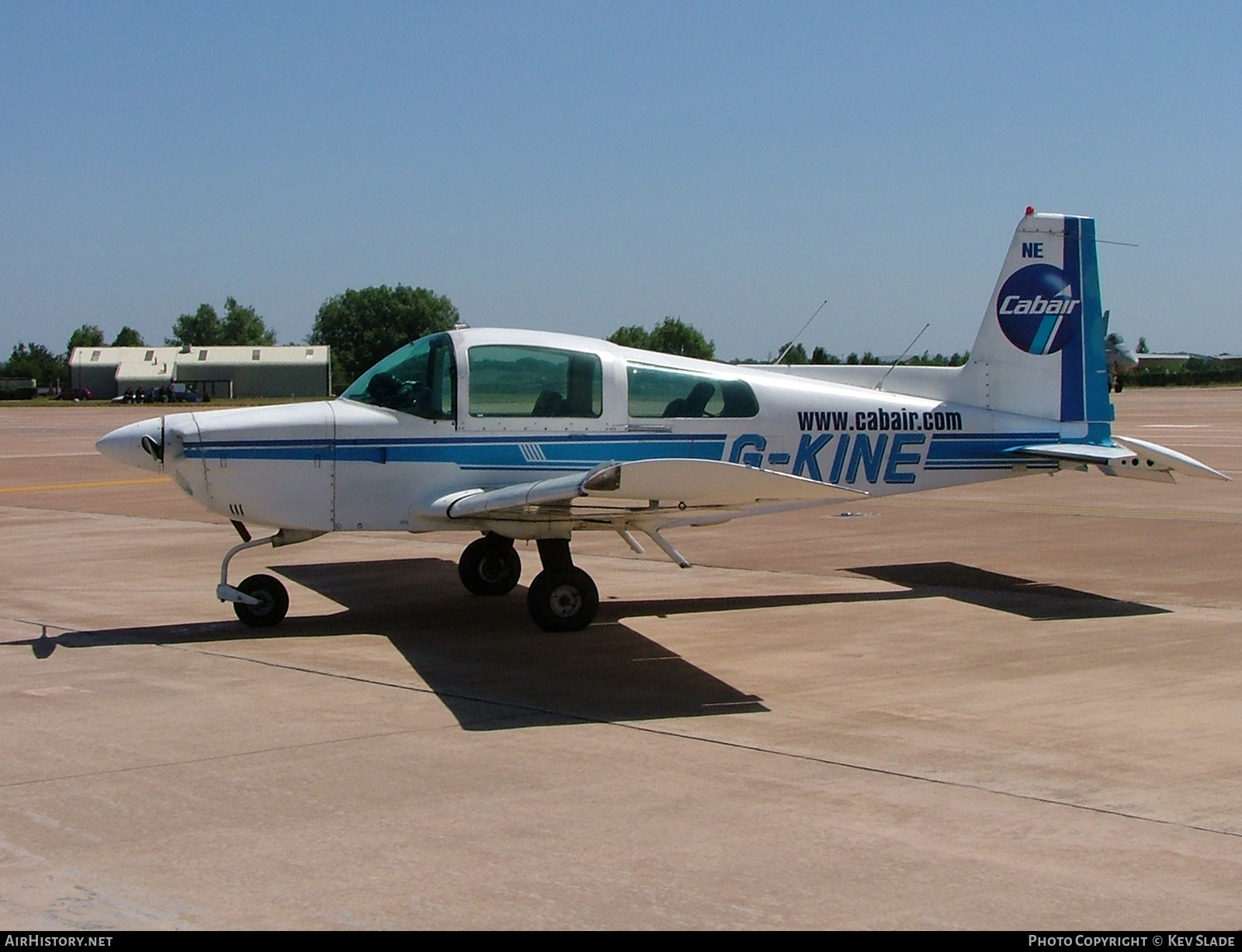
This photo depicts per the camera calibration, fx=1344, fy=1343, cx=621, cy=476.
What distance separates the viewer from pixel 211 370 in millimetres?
110812

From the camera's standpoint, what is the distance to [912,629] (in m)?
9.76

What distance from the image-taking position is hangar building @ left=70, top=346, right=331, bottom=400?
10575cm

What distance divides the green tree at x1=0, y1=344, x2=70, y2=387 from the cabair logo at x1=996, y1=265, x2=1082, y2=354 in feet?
455

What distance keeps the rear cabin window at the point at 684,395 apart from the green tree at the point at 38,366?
455 ft

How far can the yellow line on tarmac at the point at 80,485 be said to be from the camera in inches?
912

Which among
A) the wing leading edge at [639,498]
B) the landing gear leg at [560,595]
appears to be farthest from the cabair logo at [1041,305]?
the landing gear leg at [560,595]

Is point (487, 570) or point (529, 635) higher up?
point (487, 570)

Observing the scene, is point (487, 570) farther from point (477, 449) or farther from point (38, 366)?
point (38, 366)

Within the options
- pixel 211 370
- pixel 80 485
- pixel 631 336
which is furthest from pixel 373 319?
pixel 631 336

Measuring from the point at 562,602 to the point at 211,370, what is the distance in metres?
107

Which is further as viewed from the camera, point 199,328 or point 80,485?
point 199,328

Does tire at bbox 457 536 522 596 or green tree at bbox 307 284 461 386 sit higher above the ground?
green tree at bbox 307 284 461 386

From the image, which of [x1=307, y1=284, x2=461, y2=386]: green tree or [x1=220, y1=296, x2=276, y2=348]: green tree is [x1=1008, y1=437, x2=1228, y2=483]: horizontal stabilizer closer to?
[x1=307, y1=284, x2=461, y2=386]: green tree

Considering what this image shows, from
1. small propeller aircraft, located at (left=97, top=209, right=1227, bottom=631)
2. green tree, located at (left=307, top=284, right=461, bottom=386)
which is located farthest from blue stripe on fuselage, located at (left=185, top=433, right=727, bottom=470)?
green tree, located at (left=307, top=284, right=461, bottom=386)
